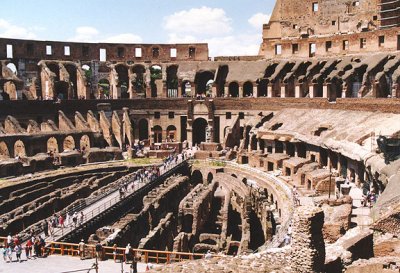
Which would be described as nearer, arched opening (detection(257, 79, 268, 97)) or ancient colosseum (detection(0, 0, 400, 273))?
ancient colosseum (detection(0, 0, 400, 273))

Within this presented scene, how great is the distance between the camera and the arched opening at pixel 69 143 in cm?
4723

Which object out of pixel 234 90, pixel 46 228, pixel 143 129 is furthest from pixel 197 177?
pixel 46 228

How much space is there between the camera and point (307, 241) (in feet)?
43.4

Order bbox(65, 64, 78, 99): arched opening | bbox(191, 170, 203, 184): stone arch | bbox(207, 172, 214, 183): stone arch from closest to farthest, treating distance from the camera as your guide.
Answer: bbox(207, 172, 214, 183): stone arch, bbox(191, 170, 203, 184): stone arch, bbox(65, 64, 78, 99): arched opening

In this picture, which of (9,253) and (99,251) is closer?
(99,251)

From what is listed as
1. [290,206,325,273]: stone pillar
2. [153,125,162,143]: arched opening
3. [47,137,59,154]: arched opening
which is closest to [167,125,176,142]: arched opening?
[153,125,162,143]: arched opening

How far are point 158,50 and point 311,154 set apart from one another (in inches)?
1263

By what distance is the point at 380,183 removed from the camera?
25.9 metres

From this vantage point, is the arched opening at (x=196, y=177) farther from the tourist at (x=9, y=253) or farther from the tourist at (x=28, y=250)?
the tourist at (x=9, y=253)

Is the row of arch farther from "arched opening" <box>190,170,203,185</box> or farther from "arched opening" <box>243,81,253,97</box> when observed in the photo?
"arched opening" <box>243,81,253,97</box>

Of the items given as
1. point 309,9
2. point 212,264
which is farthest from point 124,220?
point 309,9

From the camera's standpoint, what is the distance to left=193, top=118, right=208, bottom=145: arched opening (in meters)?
58.4

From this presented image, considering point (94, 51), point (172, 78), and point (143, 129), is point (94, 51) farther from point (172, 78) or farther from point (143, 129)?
point (143, 129)

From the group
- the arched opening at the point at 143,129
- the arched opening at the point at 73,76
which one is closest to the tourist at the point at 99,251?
the arched opening at the point at 143,129
